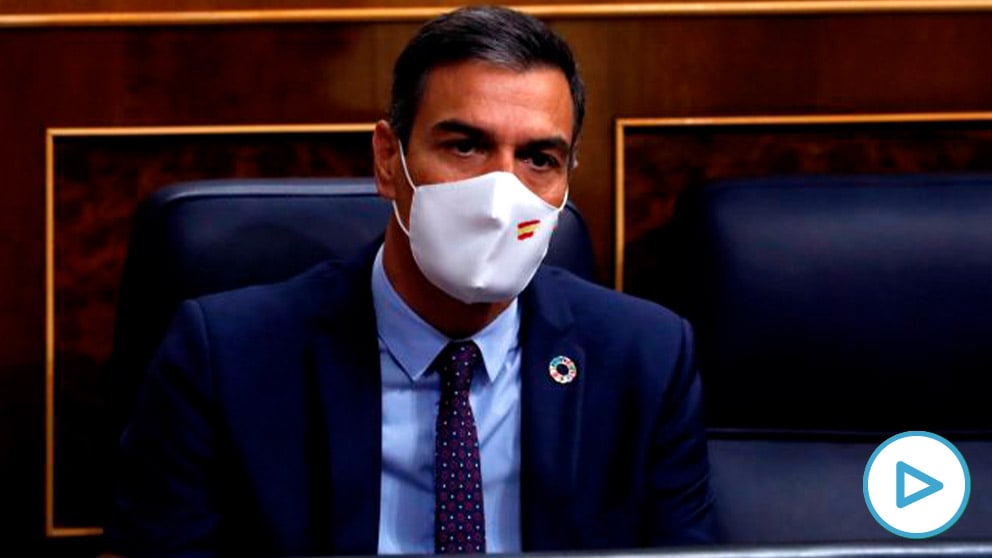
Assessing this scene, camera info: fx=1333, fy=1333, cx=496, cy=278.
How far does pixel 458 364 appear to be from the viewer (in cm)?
64

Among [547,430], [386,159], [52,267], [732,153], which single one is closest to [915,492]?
[547,430]

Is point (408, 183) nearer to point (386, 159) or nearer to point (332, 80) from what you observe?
point (386, 159)

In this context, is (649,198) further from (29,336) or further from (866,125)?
(29,336)

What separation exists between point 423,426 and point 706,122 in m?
0.39

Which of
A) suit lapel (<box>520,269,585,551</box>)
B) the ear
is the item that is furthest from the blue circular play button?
the ear

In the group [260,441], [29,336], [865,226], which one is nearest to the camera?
[260,441]

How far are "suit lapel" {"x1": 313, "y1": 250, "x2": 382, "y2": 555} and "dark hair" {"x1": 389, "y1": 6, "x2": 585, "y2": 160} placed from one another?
0.09 meters

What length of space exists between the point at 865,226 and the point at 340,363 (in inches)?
12.1

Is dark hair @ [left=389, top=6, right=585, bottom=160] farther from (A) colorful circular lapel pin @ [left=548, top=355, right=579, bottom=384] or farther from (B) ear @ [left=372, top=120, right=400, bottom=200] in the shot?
(A) colorful circular lapel pin @ [left=548, top=355, right=579, bottom=384]

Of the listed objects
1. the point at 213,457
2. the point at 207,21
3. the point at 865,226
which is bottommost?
the point at 213,457

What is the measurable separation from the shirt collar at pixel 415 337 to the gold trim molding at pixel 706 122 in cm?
28

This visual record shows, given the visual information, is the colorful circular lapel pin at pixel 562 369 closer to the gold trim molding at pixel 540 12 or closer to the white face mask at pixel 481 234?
the white face mask at pixel 481 234

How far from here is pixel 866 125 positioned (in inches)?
37.1

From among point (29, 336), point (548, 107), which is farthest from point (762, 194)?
point (29, 336)
